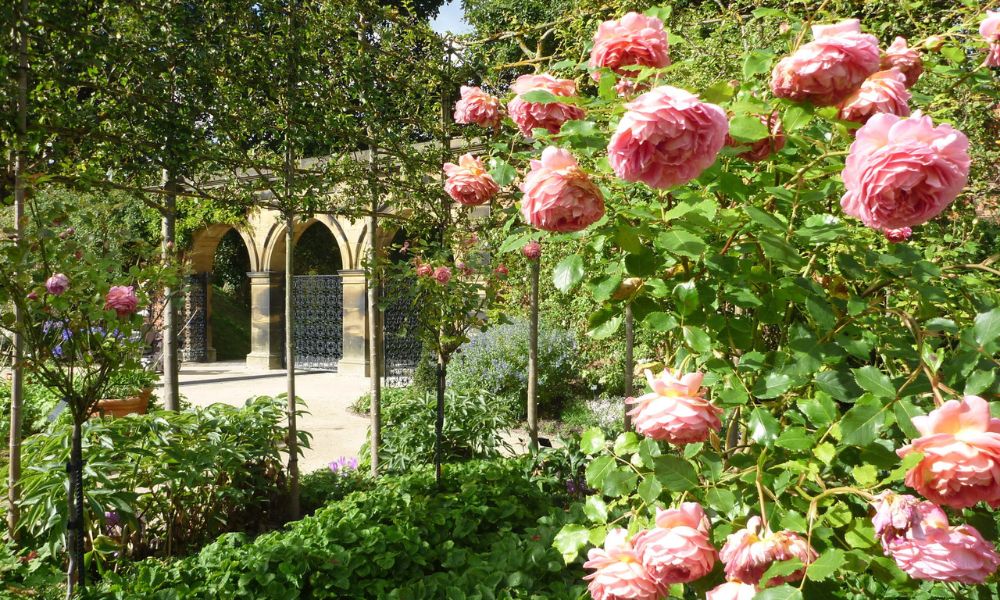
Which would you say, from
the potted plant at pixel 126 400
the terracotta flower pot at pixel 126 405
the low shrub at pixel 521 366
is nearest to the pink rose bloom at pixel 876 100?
the potted plant at pixel 126 400

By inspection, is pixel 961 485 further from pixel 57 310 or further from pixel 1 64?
pixel 1 64

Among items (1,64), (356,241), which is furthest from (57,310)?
(356,241)

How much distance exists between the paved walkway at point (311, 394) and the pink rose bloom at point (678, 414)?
4.96 m

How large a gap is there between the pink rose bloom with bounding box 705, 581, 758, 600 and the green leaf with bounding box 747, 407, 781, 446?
268mm

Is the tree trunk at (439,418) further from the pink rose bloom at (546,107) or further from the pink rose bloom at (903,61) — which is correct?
the pink rose bloom at (903,61)

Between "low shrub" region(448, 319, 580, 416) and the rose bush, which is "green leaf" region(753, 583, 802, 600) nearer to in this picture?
the rose bush

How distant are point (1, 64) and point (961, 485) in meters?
4.03

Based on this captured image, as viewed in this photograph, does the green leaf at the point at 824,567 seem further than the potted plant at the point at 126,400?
No

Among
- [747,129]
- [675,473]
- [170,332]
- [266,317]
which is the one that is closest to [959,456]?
[675,473]

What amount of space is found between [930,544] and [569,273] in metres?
0.68

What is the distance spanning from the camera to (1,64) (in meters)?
3.16

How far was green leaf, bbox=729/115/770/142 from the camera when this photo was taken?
109cm

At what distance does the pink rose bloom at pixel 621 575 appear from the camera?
1014 millimetres

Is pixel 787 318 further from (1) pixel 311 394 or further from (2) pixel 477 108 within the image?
(1) pixel 311 394
